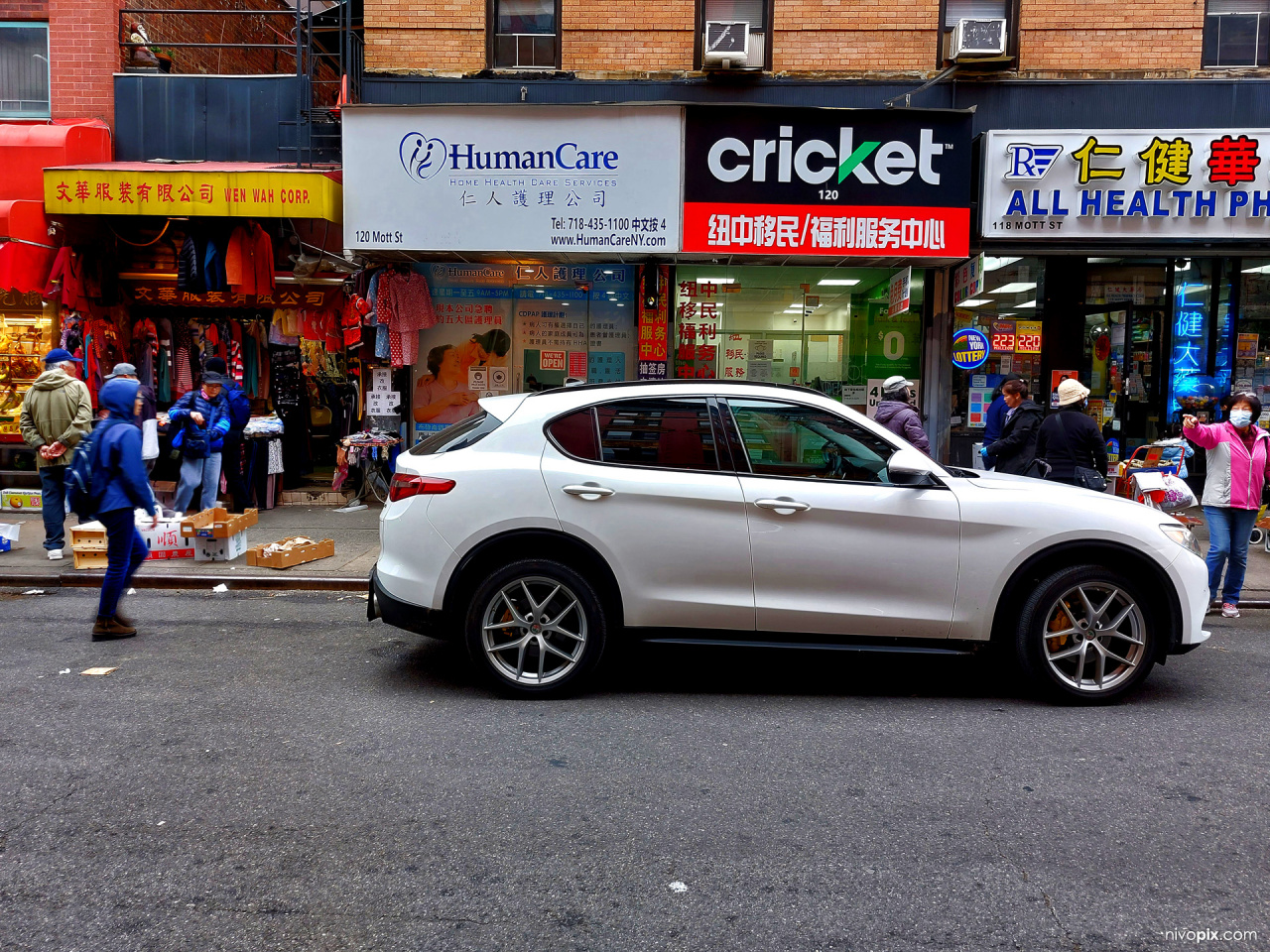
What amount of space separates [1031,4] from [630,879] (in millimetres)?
11709

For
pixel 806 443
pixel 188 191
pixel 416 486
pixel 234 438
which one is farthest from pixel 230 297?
pixel 806 443

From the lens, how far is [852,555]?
502cm

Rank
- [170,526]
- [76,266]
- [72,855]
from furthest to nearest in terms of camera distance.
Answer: [76,266] < [170,526] < [72,855]

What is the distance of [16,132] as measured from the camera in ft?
36.9

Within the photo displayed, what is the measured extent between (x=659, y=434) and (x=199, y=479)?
22.5 ft

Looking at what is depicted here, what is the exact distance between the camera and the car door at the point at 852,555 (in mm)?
5008

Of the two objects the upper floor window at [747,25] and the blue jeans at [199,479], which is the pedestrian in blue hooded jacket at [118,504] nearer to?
the blue jeans at [199,479]

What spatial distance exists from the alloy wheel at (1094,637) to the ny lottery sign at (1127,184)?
693cm

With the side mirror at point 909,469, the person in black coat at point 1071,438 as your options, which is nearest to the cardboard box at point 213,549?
the side mirror at point 909,469

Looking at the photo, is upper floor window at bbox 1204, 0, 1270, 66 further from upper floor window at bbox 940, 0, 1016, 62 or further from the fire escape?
the fire escape

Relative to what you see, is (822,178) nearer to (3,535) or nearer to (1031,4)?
(1031,4)

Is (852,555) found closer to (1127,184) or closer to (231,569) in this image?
(231,569)

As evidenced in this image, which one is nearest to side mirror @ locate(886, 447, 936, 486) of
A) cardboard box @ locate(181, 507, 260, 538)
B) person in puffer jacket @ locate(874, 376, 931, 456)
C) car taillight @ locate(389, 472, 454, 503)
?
car taillight @ locate(389, 472, 454, 503)

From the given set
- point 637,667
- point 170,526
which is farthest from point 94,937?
point 170,526
